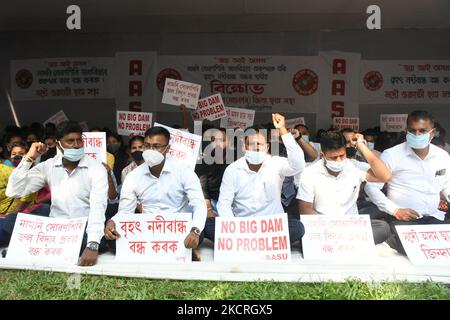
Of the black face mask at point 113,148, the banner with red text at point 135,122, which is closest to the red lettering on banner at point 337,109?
the banner with red text at point 135,122

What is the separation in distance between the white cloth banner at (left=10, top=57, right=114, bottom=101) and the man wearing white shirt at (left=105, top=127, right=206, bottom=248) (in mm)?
4481

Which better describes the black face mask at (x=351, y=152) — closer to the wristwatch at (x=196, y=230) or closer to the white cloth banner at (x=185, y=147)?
the white cloth banner at (x=185, y=147)

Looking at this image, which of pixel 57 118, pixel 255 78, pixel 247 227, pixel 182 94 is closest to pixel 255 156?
pixel 247 227

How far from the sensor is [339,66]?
7.54 meters

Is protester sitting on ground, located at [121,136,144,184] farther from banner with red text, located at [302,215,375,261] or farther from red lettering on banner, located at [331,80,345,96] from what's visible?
red lettering on banner, located at [331,80,345,96]

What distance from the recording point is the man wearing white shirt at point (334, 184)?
146 inches

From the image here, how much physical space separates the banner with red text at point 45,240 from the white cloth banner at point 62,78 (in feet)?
15.1

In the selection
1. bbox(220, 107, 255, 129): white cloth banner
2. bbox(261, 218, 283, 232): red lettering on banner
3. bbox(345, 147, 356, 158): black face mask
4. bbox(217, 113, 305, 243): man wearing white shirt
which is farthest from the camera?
bbox(220, 107, 255, 129): white cloth banner

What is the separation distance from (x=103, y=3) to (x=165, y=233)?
14.3 ft

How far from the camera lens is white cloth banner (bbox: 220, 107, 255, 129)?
6.86 m

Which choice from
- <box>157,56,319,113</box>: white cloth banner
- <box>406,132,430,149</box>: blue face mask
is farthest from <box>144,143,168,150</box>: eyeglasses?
<box>157,56,319,113</box>: white cloth banner

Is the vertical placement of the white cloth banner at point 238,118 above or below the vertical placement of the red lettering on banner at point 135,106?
below
